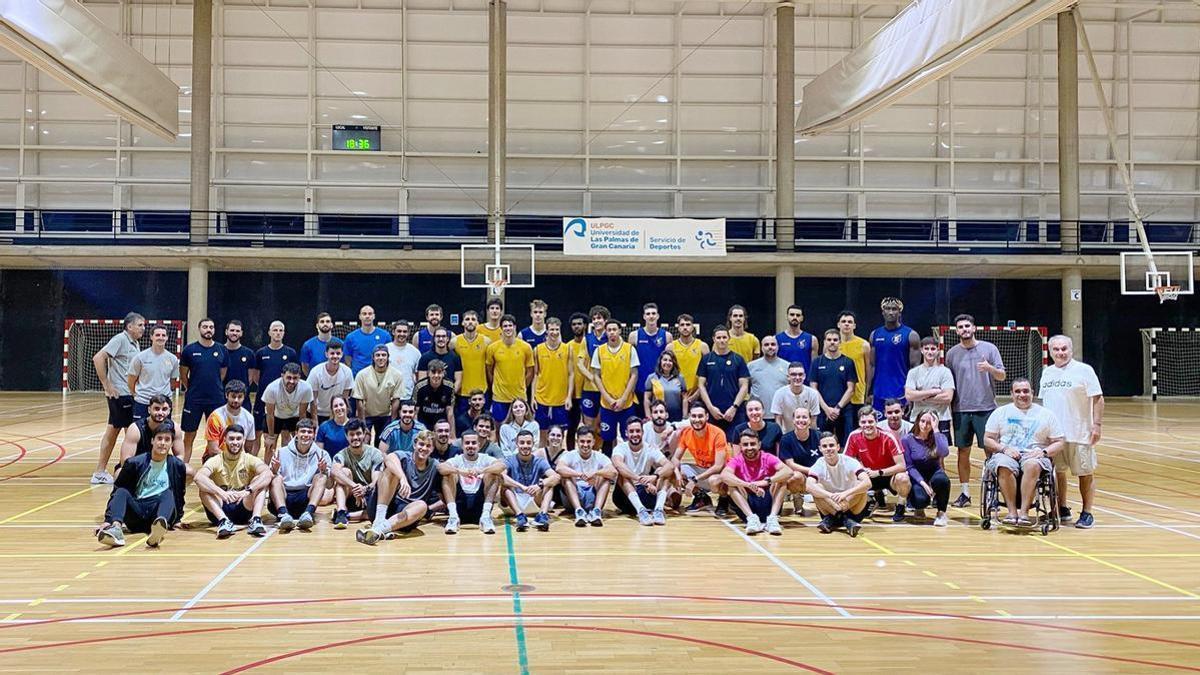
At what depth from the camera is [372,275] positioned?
82.6ft

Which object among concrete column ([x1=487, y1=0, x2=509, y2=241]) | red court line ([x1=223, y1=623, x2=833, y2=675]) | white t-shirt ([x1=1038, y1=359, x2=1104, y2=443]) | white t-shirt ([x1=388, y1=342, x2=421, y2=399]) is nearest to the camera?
red court line ([x1=223, y1=623, x2=833, y2=675])

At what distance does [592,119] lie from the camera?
2531cm

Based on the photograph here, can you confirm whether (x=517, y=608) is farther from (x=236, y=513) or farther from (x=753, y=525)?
(x=236, y=513)

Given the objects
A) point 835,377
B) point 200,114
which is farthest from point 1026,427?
point 200,114

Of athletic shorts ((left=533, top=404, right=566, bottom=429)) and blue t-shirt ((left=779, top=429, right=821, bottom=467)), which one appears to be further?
athletic shorts ((left=533, top=404, right=566, bottom=429))

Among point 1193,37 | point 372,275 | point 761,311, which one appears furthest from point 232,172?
point 1193,37

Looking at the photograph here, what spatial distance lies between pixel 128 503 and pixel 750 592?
5.00 meters

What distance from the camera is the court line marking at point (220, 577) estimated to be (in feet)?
17.7

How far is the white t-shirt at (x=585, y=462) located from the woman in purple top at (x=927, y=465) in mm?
2745

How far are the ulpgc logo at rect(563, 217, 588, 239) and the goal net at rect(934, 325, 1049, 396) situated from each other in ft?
33.4

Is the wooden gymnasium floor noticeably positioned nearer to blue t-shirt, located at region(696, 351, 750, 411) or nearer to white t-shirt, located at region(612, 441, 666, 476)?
white t-shirt, located at region(612, 441, 666, 476)

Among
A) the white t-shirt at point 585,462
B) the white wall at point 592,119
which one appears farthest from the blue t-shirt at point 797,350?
the white wall at point 592,119

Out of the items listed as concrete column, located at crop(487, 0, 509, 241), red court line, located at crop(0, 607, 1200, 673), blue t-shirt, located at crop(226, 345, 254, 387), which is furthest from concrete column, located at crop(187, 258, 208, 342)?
red court line, located at crop(0, 607, 1200, 673)

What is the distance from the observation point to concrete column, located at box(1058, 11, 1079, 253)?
23000mm
